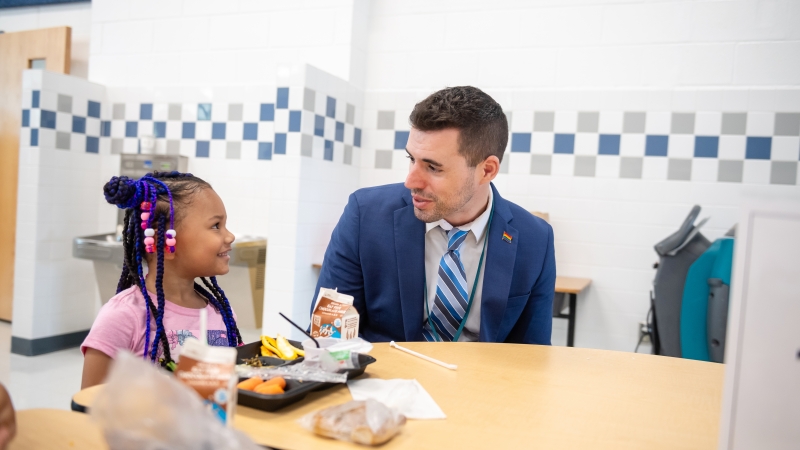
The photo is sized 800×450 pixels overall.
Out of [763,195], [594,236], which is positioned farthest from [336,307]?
[594,236]

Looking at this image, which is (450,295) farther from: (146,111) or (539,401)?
(146,111)

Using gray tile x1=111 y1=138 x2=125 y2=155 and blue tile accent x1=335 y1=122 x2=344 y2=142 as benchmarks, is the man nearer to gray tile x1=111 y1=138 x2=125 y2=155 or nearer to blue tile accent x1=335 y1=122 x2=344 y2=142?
blue tile accent x1=335 y1=122 x2=344 y2=142

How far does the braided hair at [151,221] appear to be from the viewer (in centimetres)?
154

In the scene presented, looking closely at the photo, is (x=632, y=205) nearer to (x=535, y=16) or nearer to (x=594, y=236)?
(x=594, y=236)

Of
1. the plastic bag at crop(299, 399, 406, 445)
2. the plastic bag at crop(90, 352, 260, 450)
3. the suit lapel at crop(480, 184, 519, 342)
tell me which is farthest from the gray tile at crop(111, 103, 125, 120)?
the plastic bag at crop(90, 352, 260, 450)

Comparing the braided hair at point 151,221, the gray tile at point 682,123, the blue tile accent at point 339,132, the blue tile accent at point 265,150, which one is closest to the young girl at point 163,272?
the braided hair at point 151,221

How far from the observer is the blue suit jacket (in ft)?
6.53

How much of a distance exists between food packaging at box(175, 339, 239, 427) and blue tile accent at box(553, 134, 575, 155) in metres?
3.49

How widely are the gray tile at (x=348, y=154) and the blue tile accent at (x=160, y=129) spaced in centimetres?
146

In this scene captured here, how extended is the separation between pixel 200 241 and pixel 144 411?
1101 mm

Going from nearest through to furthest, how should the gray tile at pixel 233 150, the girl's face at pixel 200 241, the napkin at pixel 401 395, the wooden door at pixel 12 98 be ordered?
the napkin at pixel 401 395
the girl's face at pixel 200 241
the gray tile at pixel 233 150
the wooden door at pixel 12 98

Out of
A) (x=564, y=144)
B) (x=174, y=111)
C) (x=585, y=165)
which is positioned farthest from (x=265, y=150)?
(x=585, y=165)

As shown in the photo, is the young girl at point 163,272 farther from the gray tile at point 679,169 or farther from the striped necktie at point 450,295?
the gray tile at point 679,169

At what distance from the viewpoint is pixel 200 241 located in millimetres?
1693
